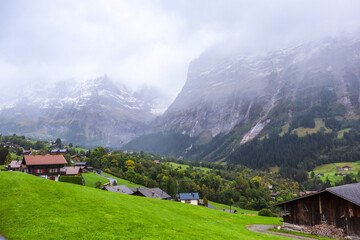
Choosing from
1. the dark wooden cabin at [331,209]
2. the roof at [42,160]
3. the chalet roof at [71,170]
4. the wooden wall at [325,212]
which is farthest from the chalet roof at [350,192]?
the chalet roof at [71,170]

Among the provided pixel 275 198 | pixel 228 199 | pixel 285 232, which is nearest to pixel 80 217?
pixel 285 232

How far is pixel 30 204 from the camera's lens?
86.9ft

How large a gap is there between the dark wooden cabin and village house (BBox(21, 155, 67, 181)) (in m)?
90.3

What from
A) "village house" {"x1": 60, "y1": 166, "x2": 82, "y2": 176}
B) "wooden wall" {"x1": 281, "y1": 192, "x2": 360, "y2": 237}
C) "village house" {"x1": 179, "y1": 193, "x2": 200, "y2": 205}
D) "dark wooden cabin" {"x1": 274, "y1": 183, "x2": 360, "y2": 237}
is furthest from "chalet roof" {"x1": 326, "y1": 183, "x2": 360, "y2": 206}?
"village house" {"x1": 60, "y1": 166, "x2": 82, "y2": 176}

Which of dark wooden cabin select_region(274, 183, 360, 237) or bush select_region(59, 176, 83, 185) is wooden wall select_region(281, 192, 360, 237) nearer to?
dark wooden cabin select_region(274, 183, 360, 237)

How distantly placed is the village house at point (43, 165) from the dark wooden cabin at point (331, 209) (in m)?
90.3

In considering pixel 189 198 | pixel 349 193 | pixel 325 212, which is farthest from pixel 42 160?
pixel 349 193

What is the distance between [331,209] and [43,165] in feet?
328

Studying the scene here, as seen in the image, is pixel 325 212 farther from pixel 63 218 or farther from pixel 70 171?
pixel 70 171

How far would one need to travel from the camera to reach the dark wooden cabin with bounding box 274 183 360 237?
38.8m

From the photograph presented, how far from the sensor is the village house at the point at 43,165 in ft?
325

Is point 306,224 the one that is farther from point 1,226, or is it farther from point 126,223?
point 1,226

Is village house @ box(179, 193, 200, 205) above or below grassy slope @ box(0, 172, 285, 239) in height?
below

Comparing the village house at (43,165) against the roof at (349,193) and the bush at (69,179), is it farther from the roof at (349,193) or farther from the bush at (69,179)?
the roof at (349,193)
